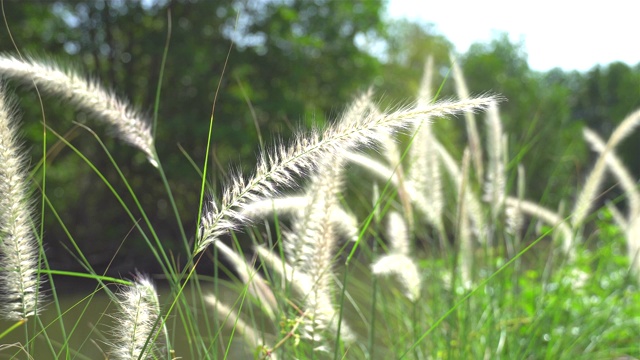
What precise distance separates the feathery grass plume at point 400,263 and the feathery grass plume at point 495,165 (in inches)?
14.4

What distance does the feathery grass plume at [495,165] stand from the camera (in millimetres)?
2365

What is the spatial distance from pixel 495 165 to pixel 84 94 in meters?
1.45

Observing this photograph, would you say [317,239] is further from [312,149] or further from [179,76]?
[179,76]

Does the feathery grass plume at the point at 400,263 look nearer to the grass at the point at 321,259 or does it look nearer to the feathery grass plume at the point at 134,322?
the grass at the point at 321,259

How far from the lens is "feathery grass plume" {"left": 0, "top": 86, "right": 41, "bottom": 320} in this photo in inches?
42.8

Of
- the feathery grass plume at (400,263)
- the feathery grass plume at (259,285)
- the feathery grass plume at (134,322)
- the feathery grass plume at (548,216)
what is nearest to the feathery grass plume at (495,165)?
the feathery grass plume at (548,216)

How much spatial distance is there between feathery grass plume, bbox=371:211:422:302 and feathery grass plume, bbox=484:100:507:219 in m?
0.37

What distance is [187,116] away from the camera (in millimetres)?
13438

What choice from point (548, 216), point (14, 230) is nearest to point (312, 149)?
point (14, 230)

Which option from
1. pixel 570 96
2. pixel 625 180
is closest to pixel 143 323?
pixel 625 180

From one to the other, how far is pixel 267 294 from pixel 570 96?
3085 cm

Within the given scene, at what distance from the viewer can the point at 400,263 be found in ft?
5.98

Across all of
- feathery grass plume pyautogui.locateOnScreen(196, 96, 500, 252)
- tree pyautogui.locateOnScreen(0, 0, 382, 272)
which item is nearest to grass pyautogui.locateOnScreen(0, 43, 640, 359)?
feathery grass plume pyautogui.locateOnScreen(196, 96, 500, 252)

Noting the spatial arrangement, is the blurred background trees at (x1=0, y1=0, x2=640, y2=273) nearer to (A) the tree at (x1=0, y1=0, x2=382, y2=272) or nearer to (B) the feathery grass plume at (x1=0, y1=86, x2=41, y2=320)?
(A) the tree at (x1=0, y1=0, x2=382, y2=272)
